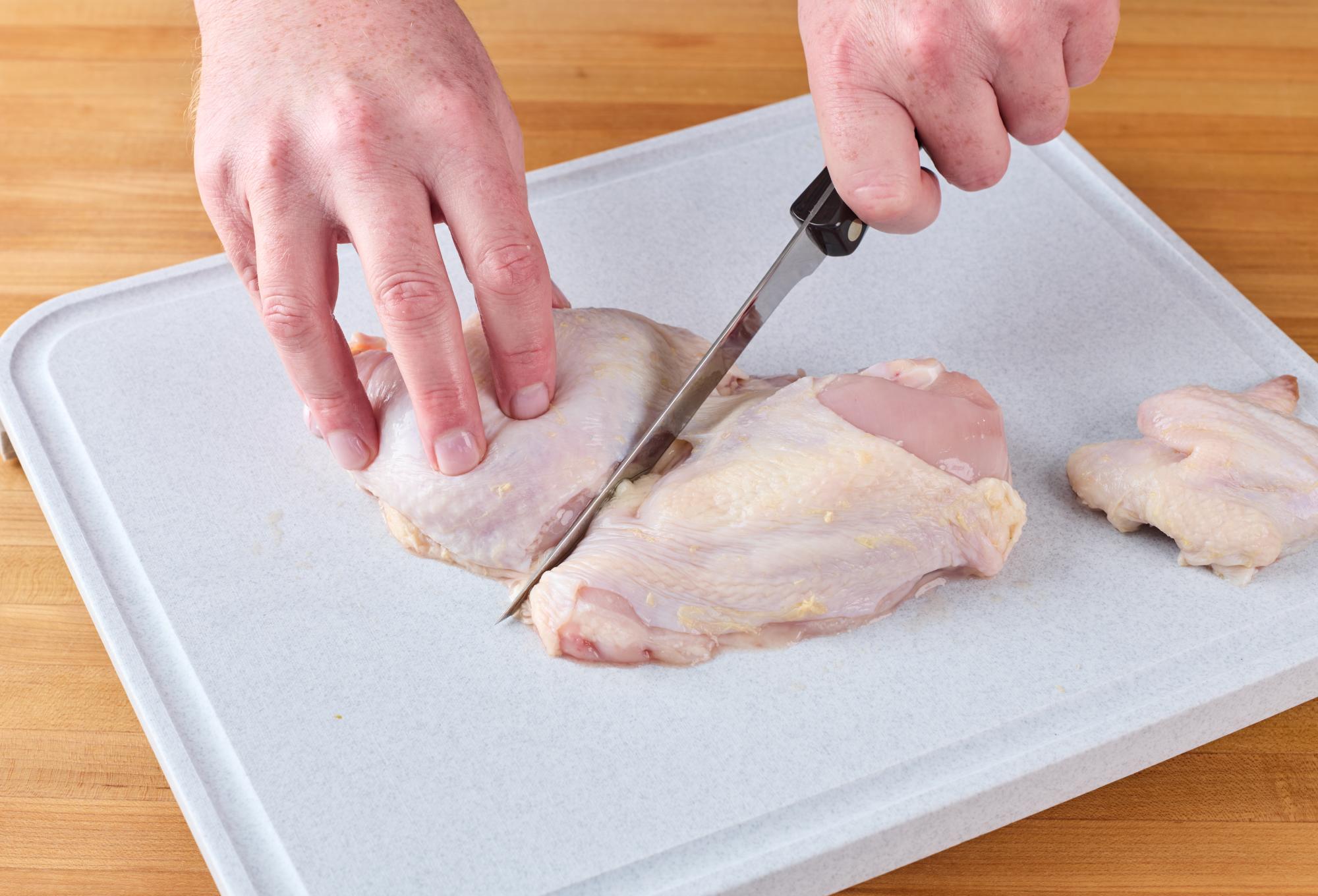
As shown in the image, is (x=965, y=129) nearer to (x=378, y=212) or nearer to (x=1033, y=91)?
(x=1033, y=91)

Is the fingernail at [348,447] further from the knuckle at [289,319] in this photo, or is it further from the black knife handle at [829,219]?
the black knife handle at [829,219]

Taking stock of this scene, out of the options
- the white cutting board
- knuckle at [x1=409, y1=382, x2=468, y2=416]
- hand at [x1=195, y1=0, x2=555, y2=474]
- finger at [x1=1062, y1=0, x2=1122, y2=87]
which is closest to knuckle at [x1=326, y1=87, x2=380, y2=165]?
hand at [x1=195, y1=0, x2=555, y2=474]

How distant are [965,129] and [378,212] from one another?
85 cm

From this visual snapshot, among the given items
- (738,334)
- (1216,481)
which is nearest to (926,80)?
(738,334)

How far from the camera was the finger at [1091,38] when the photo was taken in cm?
180

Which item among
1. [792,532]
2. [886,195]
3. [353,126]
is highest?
[886,195]

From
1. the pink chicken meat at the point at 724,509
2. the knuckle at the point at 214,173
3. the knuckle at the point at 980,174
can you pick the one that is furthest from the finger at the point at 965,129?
the knuckle at the point at 214,173

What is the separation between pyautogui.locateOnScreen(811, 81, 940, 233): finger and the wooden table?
91 cm

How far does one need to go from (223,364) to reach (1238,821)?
1810 mm

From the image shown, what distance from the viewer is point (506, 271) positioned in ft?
5.71

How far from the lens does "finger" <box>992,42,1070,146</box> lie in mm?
1791

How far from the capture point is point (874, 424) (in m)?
1.86

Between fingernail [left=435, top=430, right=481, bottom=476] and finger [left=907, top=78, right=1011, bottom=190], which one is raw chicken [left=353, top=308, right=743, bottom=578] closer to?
fingernail [left=435, top=430, right=481, bottom=476]

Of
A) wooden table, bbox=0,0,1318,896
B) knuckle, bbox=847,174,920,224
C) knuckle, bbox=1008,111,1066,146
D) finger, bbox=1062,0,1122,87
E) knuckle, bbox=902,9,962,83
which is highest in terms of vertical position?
finger, bbox=1062,0,1122,87
